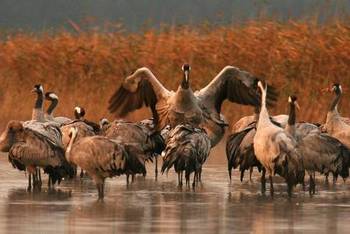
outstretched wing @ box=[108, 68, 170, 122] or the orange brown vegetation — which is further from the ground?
the orange brown vegetation

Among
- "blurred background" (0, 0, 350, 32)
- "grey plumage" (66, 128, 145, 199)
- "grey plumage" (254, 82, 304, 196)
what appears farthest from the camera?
"blurred background" (0, 0, 350, 32)

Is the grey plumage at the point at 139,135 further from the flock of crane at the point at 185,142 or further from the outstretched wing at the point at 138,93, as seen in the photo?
the outstretched wing at the point at 138,93

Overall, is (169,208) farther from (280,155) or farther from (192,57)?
(192,57)

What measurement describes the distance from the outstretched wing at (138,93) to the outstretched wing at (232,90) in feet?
2.14

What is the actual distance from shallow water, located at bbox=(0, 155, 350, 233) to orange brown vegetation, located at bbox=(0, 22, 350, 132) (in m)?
8.07

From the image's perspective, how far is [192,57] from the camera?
101ft

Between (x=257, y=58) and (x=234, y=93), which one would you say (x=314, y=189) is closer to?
(x=234, y=93)

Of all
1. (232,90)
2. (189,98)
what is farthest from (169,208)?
(232,90)

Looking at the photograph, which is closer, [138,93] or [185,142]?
[185,142]

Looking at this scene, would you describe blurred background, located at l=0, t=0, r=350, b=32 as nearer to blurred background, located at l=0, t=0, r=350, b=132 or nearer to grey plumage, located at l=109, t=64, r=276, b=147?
blurred background, located at l=0, t=0, r=350, b=132

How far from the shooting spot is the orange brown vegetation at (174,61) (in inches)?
1136

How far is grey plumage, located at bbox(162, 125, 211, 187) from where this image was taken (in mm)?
19672

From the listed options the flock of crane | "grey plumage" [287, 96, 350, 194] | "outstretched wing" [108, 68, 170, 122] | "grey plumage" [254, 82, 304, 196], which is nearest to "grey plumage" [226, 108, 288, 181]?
Answer: the flock of crane

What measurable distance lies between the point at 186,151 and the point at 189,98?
10.8ft
